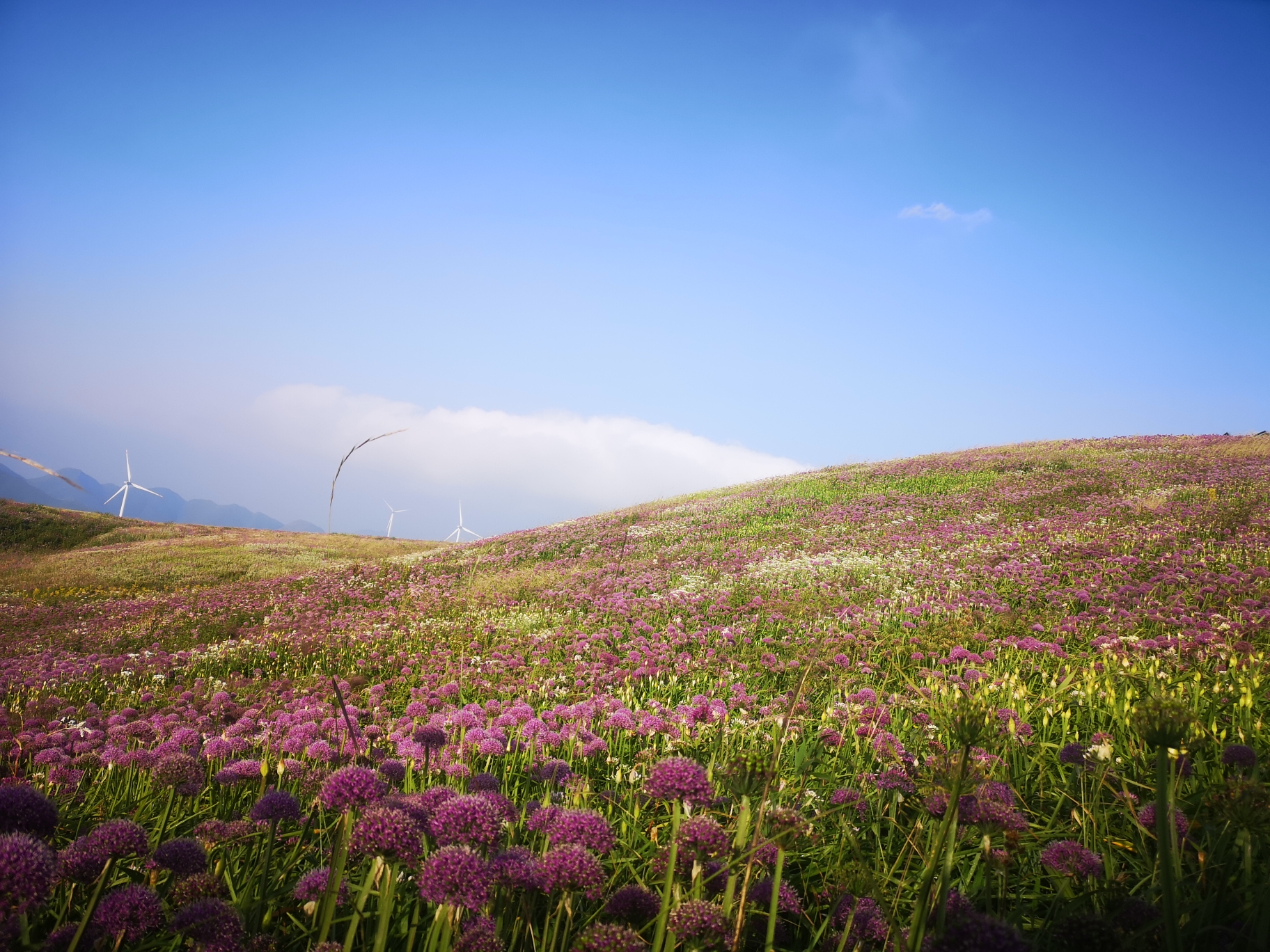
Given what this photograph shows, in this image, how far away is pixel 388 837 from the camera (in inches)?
65.4

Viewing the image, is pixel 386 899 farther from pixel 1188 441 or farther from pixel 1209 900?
pixel 1188 441

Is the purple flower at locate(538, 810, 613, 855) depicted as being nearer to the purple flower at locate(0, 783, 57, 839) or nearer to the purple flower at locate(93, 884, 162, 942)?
the purple flower at locate(93, 884, 162, 942)

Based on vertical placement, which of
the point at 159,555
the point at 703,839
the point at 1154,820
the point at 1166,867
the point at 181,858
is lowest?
the point at 159,555

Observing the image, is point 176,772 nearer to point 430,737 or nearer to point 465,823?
point 430,737

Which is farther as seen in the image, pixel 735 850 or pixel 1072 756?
pixel 1072 756

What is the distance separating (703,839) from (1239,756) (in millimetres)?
3055

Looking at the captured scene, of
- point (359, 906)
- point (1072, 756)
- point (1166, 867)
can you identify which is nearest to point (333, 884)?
point (359, 906)

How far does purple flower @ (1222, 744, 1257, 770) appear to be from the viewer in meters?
2.79

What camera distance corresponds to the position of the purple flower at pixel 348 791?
1798mm

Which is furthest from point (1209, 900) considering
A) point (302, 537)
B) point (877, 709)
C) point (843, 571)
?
point (302, 537)

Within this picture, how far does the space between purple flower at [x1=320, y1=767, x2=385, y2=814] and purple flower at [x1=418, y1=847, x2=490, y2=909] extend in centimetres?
31

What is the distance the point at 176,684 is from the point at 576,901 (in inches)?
408

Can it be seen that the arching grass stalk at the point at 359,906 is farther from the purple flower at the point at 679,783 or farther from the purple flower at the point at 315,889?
the purple flower at the point at 679,783

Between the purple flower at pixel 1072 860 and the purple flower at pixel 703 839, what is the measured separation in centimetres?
138
